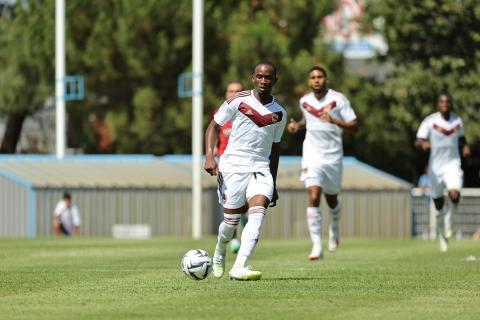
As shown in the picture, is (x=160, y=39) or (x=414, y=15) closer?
(x=414, y=15)

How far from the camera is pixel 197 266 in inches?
543

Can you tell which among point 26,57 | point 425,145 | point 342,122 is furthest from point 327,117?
point 26,57

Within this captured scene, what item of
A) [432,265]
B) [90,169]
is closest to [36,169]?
[90,169]

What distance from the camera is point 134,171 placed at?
48688 millimetres

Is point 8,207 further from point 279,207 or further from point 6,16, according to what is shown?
point 6,16

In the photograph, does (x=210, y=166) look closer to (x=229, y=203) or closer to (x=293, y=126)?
(x=229, y=203)

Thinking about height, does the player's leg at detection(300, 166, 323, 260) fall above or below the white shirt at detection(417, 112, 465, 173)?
below

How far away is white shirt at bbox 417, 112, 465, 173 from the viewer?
75.0 ft

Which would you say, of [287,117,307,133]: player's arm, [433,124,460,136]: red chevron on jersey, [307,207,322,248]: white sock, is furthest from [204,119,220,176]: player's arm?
[433,124,460,136]: red chevron on jersey

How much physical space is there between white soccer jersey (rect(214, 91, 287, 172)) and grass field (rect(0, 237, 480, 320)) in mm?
1175

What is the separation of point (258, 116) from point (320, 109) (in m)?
5.23

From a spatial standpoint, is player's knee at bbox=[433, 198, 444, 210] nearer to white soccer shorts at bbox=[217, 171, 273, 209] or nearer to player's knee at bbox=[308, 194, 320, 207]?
player's knee at bbox=[308, 194, 320, 207]

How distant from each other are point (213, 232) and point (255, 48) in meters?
9.67

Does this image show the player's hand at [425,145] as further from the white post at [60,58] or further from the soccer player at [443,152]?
the white post at [60,58]
